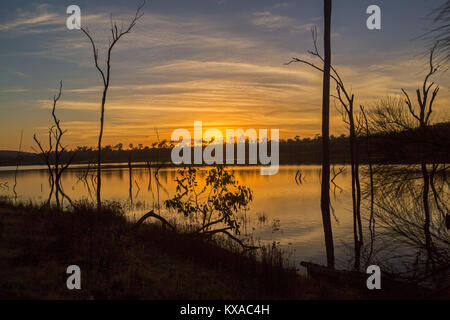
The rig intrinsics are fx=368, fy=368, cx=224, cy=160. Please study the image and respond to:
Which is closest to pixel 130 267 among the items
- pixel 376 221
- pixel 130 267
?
pixel 130 267

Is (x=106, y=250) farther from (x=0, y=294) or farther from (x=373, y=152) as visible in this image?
(x=373, y=152)

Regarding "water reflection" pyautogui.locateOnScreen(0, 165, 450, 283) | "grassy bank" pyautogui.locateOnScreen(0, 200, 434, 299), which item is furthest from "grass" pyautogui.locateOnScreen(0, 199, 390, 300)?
"water reflection" pyautogui.locateOnScreen(0, 165, 450, 283)

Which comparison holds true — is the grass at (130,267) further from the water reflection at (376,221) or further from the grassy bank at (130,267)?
the water reflection at (376,221)

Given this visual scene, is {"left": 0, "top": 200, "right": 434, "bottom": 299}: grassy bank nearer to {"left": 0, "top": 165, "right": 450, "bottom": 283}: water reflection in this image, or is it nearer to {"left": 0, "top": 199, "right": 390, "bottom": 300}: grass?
{"left": 0, "top": 199, "right": 390, "bottom": 300}: grass

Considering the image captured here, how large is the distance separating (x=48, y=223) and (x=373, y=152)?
988cm

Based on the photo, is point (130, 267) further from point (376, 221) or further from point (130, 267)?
point (376, 221)

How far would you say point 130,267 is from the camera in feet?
27.0

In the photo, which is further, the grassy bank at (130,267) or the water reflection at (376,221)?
the grassy bank at (130,267)

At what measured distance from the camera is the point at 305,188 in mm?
36750

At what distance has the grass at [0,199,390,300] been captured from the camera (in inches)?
274

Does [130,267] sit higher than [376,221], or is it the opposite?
[376,221]

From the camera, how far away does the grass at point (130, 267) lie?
696 cm

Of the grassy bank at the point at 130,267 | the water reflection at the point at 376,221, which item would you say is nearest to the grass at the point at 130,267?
the grassy bank at the point at 130,267
